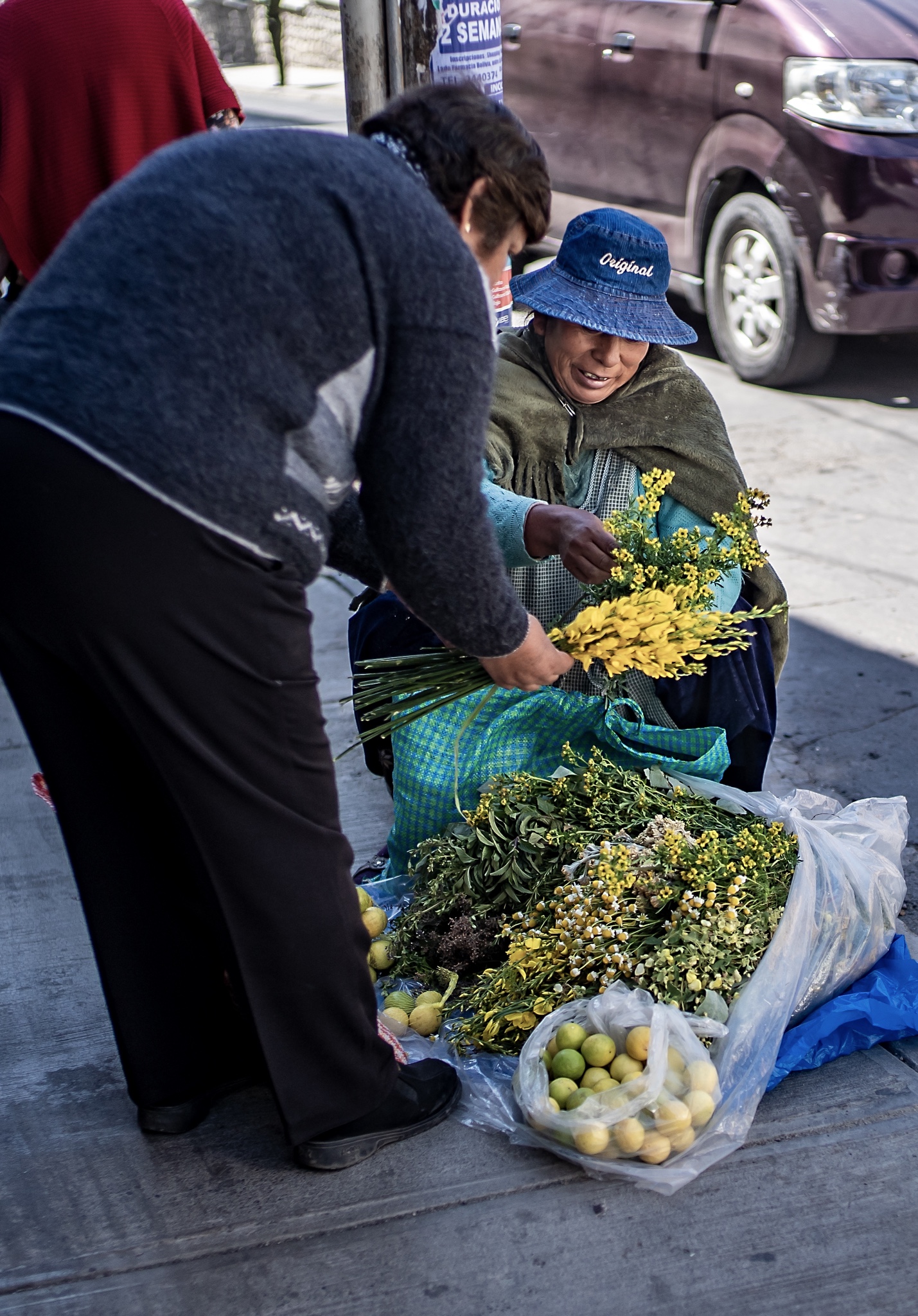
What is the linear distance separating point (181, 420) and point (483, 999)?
4.02 ft

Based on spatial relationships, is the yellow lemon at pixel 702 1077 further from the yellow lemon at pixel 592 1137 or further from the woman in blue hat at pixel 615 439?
the woman in blue hat at pixel 615 439

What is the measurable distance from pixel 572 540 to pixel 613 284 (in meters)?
0.56

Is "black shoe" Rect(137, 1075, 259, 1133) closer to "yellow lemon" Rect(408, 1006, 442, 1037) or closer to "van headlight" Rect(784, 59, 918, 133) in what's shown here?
"yellow lemon" Rect(408, 1006, 442, 1037)

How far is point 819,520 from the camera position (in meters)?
4.59

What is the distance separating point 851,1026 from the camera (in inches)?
87.4

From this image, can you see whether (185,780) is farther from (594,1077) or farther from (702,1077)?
(702,1077)

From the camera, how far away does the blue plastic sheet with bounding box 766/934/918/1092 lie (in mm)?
2158

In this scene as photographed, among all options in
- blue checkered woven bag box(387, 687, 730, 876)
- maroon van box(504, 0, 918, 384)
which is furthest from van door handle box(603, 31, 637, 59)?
blue checkered woven bag box(387, 687, 730, 876)

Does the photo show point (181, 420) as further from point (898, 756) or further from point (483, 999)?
point (898, 756)

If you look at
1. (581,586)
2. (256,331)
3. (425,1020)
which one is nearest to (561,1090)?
(425,1020)

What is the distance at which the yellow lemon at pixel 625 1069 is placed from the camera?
79.0 inches

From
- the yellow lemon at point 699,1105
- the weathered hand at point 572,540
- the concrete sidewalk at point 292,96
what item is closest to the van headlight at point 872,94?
the weathered hand at point 572,540

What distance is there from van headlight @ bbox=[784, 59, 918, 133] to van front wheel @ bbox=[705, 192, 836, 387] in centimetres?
46

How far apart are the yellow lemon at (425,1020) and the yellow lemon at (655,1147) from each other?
485 mm
